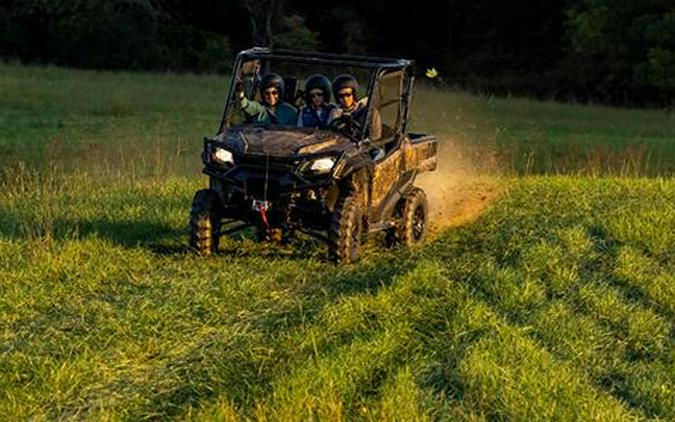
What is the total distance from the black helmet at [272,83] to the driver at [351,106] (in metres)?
0.52

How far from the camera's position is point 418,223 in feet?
37.2

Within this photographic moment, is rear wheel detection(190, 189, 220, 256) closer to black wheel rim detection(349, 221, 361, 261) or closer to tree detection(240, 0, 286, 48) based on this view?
black wheel rim detection(349, 221, 361, 261)

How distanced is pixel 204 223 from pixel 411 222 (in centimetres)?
223

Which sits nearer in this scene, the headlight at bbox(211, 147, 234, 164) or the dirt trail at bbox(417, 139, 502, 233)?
the headlight at bbox(211, 147, 234, 164)

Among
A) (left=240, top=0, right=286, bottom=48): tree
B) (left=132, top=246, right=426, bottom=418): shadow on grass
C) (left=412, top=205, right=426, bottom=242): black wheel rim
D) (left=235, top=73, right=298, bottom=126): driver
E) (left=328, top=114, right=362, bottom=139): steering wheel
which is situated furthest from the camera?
(left=240, top=0, right=286, bottom=48): tree

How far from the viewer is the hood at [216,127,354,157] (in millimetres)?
9539

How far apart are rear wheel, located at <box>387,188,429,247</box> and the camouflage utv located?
12mm

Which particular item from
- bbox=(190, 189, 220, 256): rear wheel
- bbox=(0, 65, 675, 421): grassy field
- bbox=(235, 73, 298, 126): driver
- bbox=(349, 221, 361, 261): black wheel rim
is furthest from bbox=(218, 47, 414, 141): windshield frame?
bbox=(0, 65, 675, 421): grassy field

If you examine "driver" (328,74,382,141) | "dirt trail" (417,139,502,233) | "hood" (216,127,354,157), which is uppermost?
"driver" (328,74,382,141)

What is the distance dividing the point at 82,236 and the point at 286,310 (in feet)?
11.2

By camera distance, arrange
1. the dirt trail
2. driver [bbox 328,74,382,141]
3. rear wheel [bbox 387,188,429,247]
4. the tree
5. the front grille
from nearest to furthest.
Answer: the front grille, driver [bbox 328,74,382,141], rear wheel [bbox 387,188,429,247], the dirt trail, the tree

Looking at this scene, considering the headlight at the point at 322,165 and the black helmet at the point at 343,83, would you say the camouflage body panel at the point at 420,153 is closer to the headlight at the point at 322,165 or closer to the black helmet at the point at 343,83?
the black helmet at the point at 343,83

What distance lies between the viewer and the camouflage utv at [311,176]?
9.47 m

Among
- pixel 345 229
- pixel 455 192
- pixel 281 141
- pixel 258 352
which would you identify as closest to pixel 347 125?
pixel 281 141
